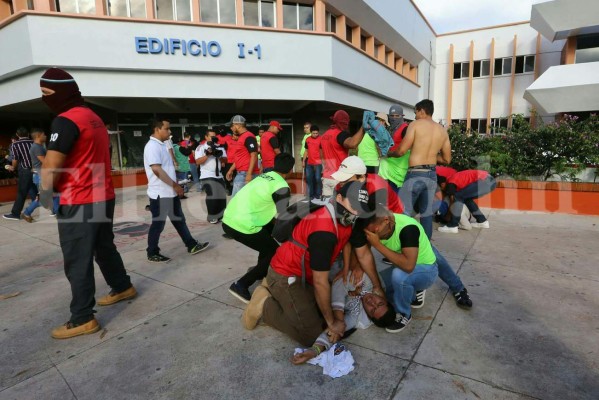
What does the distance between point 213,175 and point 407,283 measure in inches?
177

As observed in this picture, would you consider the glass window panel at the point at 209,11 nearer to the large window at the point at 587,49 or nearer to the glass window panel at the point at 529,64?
the large window at the point at 587,49

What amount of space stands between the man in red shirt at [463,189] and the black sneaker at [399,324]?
123 inches

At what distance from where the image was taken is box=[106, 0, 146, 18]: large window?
1056 centimetres

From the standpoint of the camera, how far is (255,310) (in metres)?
2.66

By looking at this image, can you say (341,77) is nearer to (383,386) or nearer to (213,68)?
(213,68)

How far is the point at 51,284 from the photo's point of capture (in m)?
3.71

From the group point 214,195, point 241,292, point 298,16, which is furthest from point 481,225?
point 298,16

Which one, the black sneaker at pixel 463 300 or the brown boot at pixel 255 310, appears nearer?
the brown boot at pixel 255 310

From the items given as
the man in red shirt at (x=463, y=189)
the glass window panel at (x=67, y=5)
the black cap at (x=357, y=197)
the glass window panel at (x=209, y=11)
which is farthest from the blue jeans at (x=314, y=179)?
the glass window panel at (x=67, y=5)

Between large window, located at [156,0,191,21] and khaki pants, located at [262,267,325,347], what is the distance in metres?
11.4

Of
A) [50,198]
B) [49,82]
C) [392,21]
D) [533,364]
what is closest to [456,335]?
[533,364]

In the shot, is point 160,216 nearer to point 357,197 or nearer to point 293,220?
point 293,220

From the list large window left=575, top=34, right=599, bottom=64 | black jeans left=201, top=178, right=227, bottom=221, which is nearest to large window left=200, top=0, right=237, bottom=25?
black jeans left=201, top=178, right=227, bottom=221

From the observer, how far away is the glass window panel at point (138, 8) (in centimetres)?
1077
